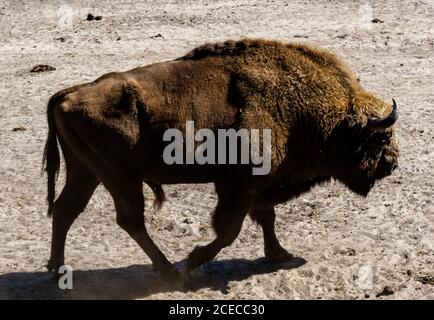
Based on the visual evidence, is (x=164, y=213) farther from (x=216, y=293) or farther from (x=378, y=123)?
(x=378, y=123)

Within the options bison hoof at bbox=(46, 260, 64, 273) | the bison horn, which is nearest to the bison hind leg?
bison hoof at bbox=(46, 260, 64, 273)

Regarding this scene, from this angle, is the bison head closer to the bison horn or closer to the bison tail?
the bison horn

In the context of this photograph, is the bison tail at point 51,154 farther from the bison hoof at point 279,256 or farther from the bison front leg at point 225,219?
the bison hoof at point 279,256

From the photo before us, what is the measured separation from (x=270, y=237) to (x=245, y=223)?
954 millimetres

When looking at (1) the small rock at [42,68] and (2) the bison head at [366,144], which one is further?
(1) the small rock at [42,68]

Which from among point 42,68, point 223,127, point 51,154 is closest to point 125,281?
point 51,154

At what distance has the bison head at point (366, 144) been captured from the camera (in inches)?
272

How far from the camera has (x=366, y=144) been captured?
275 inches

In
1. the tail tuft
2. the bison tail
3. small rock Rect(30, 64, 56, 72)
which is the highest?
the bison tail

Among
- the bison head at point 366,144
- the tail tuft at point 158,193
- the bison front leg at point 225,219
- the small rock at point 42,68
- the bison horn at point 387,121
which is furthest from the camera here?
the small rock at point 42,68

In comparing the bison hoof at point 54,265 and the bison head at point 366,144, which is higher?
the bison head at point 366,144

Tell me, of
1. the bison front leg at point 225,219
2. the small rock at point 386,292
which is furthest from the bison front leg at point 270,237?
the small rock at point 386,292

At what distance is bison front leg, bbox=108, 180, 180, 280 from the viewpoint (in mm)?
6480
